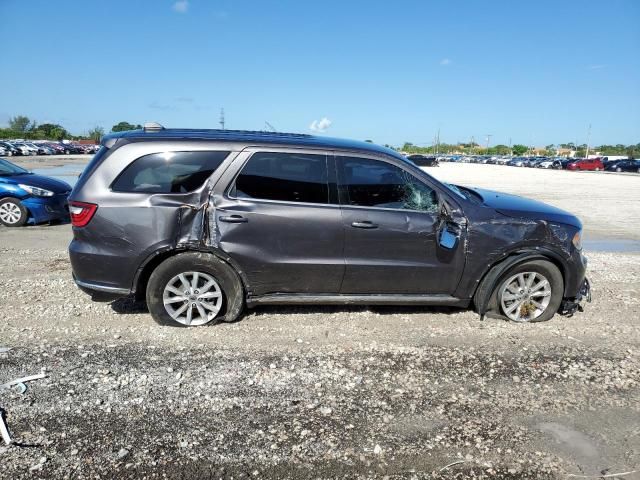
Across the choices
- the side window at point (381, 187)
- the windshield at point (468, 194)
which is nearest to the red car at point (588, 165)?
the windshield at point (468, 194)

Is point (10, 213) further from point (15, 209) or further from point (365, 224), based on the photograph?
point (365, 224)

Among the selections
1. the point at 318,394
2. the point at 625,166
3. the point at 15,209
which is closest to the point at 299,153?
the point at 318,394

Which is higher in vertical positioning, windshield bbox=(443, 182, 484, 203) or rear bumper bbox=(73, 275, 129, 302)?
windshield bbox=(443, 182, 484, 203)

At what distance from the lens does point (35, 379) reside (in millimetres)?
3301

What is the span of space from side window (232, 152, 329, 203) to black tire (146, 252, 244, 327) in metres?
0.68

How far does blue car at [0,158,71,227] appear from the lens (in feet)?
28.9

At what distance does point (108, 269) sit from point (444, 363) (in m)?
3.08

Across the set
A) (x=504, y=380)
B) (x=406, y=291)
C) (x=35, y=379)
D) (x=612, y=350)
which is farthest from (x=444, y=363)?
(x=35, y=379)

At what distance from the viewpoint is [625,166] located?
158 feet

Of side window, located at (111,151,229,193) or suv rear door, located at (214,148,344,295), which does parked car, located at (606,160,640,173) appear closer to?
suv rear door, located at (214,148,344,295)

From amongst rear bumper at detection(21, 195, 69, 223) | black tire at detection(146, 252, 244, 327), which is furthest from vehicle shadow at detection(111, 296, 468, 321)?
rear bumper at detection(21, 195, 69, 223)

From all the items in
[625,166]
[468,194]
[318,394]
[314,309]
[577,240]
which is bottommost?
[318,394]

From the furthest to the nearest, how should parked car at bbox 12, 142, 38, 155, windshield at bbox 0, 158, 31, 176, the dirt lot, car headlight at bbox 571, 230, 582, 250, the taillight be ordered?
parked car at bbox 12, 142, 38, 155 < windshield at bbox 0, 158, 31, 176 < car headlight at bbox 571, 230, 582, 250 < the taillight < the dirt lot

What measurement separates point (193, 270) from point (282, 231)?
893 millimetres
